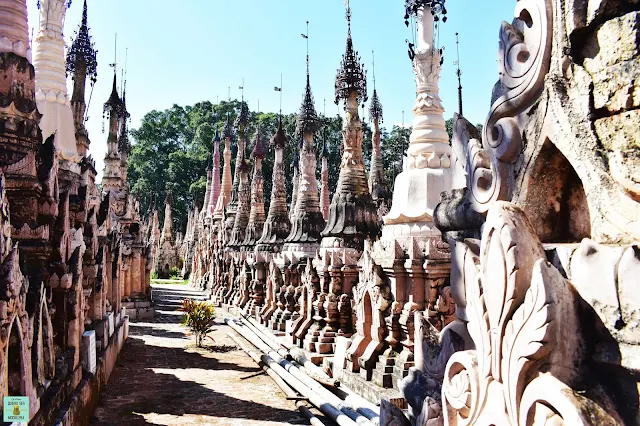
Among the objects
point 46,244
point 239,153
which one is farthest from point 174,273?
point 46,244

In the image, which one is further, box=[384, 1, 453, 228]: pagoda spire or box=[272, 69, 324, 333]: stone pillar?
box=[272, 69, 324, 333]: stone pillar

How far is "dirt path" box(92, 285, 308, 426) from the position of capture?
29.0ft

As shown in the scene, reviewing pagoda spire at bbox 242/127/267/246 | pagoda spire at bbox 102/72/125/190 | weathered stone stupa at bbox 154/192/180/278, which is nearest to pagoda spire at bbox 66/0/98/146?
pagoda spire at bbox 102/72/125/190

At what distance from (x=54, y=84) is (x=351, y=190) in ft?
21.7

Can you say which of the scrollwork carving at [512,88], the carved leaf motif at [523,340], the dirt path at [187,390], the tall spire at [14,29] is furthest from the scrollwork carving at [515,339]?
the tall spire at [14,29]

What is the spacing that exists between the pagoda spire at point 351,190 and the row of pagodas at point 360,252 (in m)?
0.02

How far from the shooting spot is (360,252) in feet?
39.8

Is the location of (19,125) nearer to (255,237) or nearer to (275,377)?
(275,377)

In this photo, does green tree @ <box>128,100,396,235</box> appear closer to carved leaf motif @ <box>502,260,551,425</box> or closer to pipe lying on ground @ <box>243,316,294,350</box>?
pipe lying on ground @ <box>243,316,294,350</box>

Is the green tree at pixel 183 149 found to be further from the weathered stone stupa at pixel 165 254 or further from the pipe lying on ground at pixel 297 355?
the pipe lying on ground at pixel 297 355

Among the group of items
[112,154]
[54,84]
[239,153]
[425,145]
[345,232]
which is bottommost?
[345,232]

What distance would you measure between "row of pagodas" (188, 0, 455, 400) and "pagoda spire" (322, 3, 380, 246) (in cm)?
2

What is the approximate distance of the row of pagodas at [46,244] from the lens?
4.82 metres

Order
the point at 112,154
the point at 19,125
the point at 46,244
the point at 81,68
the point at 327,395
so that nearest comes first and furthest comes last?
the point at 46,244, the point at 19,125, the point at 327,395, the point at 81,68, the point at 112,154
